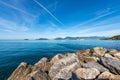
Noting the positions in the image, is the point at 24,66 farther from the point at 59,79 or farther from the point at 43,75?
the point at 59,79

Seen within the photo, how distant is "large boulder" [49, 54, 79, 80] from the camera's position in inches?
475

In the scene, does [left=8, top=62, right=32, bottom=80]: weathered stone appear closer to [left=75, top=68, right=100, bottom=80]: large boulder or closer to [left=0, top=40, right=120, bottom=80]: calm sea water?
[left=0, top=40, right=120, bottom=80]: calm sea water

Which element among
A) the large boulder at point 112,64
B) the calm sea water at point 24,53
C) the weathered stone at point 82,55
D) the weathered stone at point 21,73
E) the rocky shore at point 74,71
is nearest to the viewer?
the rocky shore at point 74,71

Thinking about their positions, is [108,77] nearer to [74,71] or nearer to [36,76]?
[74,71]

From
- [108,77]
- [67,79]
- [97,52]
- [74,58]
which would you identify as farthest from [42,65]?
[97,52]

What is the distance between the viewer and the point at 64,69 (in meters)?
12.6

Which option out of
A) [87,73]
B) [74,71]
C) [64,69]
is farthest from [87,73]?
[64,69]

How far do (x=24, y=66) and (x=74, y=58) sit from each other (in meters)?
5.86

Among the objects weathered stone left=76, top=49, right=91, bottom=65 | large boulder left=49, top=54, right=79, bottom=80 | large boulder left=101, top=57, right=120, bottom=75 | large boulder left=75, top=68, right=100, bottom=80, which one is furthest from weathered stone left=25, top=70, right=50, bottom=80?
large boulder left=101, top=57, right=120, bottom=75

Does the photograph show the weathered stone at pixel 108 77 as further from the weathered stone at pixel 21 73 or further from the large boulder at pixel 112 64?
the weathered stone at pixel 21 73

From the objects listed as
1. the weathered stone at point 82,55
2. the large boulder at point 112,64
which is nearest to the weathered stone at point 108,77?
the large boulder at point 112,64

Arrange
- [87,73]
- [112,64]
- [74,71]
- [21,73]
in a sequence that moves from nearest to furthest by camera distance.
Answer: [87,73]
[74,71]
[112,64]
[21,73]

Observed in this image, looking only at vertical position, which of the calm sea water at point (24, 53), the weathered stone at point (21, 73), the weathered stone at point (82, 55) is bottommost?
the calm sea water at point (24, 53)

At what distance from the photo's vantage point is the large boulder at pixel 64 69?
12.1 m
